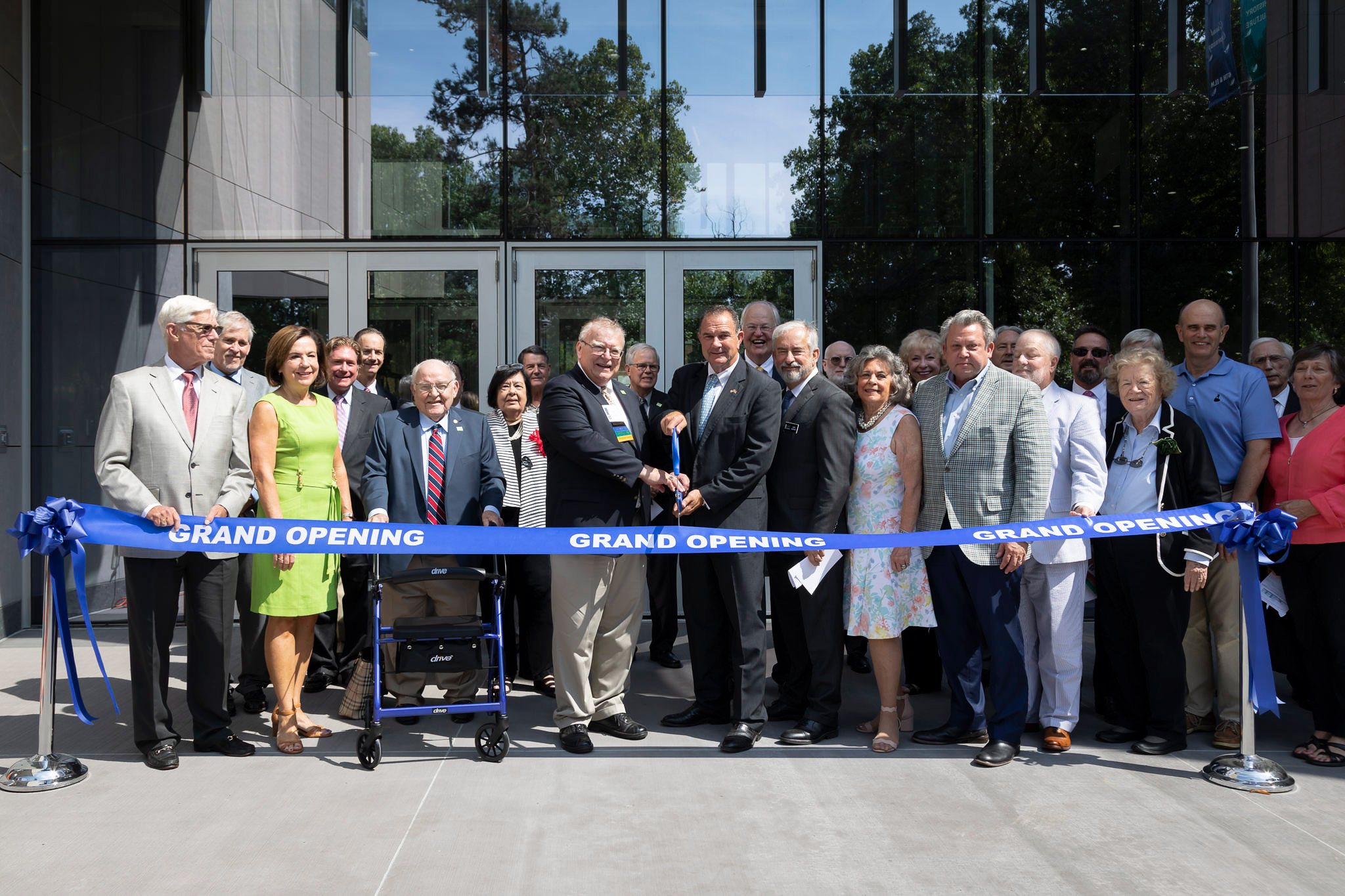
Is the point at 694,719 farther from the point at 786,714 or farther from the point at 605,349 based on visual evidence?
the point at 605,349

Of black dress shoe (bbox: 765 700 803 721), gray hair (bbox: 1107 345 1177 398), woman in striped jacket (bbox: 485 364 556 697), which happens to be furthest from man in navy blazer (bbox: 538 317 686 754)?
gray hair (bbox: 1107 345 1177 398)

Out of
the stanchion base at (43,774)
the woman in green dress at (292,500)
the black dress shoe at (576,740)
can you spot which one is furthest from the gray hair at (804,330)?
the stanchion base at (43,774)

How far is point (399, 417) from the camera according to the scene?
5.26 m

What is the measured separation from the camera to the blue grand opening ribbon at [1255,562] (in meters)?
4.41

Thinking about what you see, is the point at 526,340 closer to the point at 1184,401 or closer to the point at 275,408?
the point at 275,408

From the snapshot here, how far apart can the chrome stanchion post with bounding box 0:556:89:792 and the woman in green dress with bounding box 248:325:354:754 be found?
835 millimetres

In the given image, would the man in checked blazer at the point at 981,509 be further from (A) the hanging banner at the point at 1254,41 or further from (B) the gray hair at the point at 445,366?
(A) the hanging banner at the point at 1254,41

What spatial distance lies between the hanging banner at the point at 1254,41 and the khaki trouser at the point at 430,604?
7992mm

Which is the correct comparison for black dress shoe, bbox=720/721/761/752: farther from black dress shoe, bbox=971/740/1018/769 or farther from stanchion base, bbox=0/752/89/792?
stanchion base, bbox=0/752/89/792

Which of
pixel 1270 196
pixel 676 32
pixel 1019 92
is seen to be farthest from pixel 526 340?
pixel 1270 196

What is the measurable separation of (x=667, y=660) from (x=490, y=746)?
7.35 ft

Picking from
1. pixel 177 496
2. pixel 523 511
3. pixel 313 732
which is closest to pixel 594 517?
pixel 523 511

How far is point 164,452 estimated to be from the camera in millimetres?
4590

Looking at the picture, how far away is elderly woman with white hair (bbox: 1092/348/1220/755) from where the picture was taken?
469 centimetres
